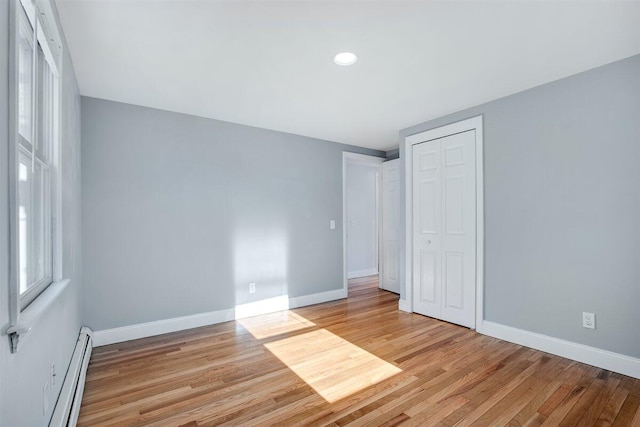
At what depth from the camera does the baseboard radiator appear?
158 cm

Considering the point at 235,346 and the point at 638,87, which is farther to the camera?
the point at 235,346

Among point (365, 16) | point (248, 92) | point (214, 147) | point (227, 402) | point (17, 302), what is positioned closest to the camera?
point (17, 302)

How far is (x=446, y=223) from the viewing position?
3457 mm

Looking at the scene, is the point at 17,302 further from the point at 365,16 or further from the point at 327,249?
the point at 327,249

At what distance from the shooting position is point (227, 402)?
1.99 metres

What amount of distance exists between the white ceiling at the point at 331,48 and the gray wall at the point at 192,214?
0.42m

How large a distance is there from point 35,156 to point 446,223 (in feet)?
11.3

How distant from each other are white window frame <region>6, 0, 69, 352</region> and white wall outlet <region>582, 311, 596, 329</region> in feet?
11.3

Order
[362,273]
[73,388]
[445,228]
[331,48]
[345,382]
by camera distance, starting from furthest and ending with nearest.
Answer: [362,273] < [445,228] < [345,382] < [331,48] < [73,388]

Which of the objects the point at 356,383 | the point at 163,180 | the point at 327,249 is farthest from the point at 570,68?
the point at 163,180

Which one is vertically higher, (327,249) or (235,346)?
(327,249)

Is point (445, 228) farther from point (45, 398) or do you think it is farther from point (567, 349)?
point (45, 398)

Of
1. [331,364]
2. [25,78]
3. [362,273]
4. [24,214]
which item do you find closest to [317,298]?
[331,364]

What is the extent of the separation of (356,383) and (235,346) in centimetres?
124
